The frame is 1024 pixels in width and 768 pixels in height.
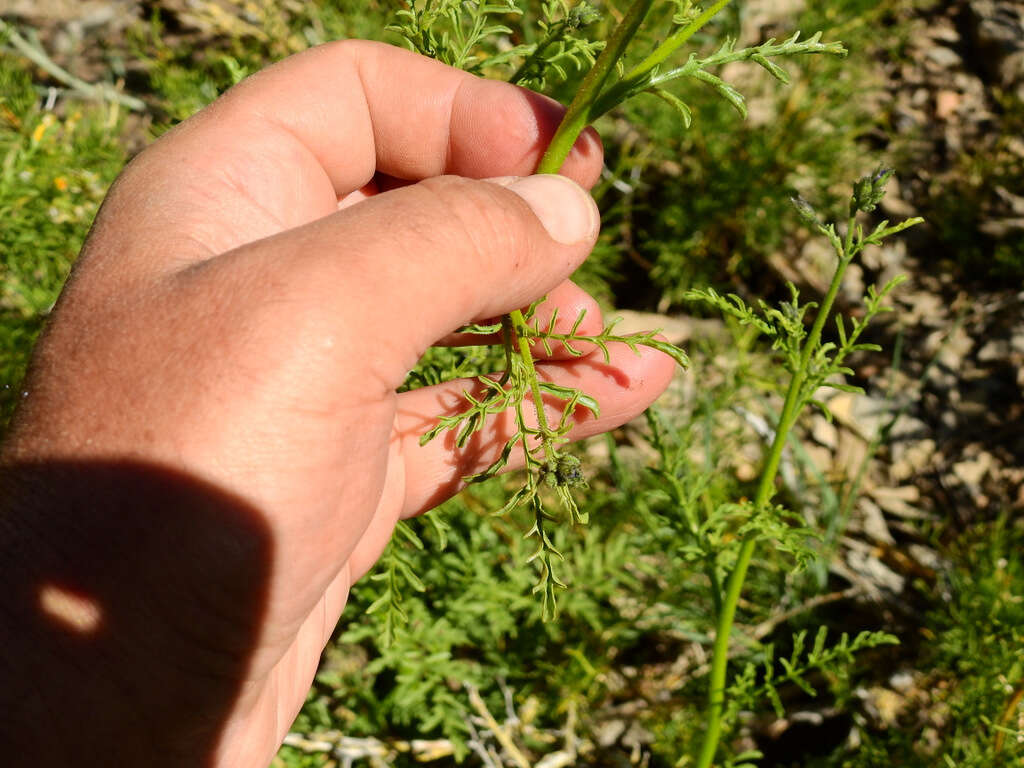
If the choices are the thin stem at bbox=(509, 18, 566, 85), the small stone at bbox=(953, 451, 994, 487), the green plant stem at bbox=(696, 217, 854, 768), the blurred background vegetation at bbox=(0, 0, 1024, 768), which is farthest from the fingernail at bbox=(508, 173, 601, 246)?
the small stone at bbox=(953, 451, 994, 487)

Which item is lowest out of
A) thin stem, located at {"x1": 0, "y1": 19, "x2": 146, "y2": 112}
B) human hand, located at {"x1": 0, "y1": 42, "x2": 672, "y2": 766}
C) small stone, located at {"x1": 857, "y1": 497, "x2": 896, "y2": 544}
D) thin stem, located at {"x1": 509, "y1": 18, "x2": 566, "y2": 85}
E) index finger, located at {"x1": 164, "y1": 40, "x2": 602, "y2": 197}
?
small stone, located at {"x1": 857, "y1": 497, "x2": 896, "y2": 544}

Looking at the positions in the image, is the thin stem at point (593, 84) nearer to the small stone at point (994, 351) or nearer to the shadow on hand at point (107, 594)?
the shadow on hand at point (107, 594)

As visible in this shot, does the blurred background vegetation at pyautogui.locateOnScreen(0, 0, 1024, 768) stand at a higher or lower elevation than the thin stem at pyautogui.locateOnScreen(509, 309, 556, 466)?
lower

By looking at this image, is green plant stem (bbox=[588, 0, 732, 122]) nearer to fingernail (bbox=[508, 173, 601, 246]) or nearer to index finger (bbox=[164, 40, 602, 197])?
fingernail (bbox=[508, 173, 601, 246])

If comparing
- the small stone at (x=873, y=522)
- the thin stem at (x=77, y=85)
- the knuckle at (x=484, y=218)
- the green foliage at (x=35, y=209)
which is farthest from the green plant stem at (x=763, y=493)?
the thin stem at (x=77, y=85)

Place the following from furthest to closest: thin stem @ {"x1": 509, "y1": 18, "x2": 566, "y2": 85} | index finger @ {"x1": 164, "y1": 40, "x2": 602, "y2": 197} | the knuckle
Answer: index finger @ {"x1": 164, "y1": 40, "x2": 602, "y2": 197} < thin stem @ {"x1": 509, "y1": 18, "x2": 566, "y2": 85} < the knuckle

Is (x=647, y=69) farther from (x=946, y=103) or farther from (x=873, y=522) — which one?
(x=946, y=103)
